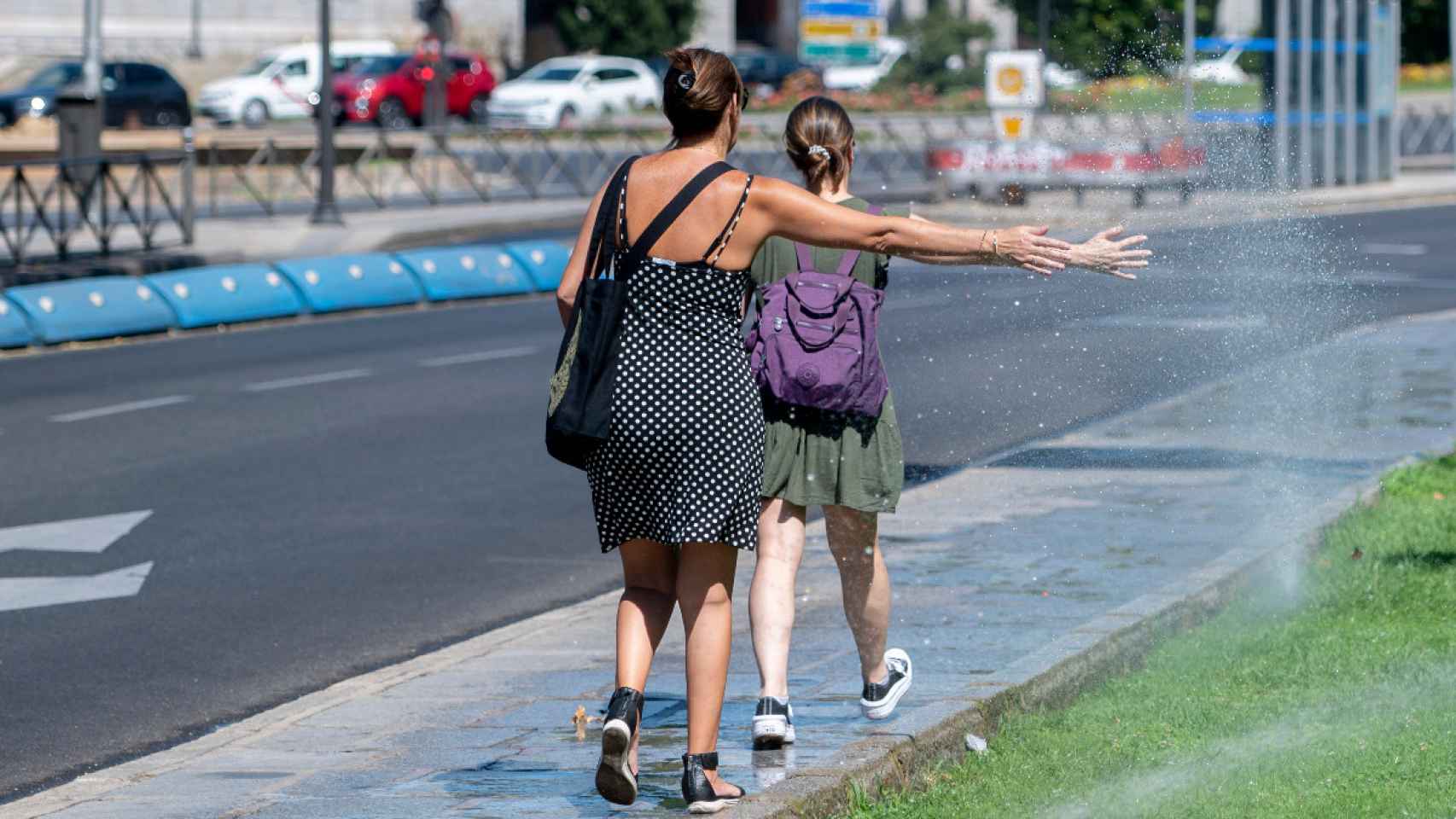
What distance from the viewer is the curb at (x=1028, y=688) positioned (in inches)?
193

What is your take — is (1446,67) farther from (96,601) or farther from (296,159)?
(96,601)

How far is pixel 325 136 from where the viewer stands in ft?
87.5

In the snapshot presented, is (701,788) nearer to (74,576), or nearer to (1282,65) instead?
(74,576)

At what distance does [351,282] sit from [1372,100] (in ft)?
79.8

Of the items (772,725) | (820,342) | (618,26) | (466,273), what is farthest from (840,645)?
(618,26)

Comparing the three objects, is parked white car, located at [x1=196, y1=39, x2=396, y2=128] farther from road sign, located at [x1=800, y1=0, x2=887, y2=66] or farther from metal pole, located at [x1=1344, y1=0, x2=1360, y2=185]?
metal pole, located at [x1=1344, y1=0, x2=1360, y2=185]

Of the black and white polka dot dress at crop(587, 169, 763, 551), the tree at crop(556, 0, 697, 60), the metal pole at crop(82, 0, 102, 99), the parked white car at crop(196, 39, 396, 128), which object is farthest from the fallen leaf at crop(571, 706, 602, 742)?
the tree at crop(556, 0, 697, 60)

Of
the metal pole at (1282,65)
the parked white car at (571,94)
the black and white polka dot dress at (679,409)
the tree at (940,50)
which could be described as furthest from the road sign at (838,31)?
the black and white polka dot dress at (679,409)

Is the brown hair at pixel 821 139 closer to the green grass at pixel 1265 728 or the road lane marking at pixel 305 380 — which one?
the green grass at pixel 1265 728

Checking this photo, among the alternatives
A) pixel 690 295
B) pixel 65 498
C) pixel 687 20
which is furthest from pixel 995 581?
pixel 687 20

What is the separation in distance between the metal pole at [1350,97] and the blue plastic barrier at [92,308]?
25.2 meters

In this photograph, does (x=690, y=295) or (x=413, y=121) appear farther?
(x=413, y=121)

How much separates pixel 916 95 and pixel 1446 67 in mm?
21484

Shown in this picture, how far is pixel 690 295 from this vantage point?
15.5 ft
